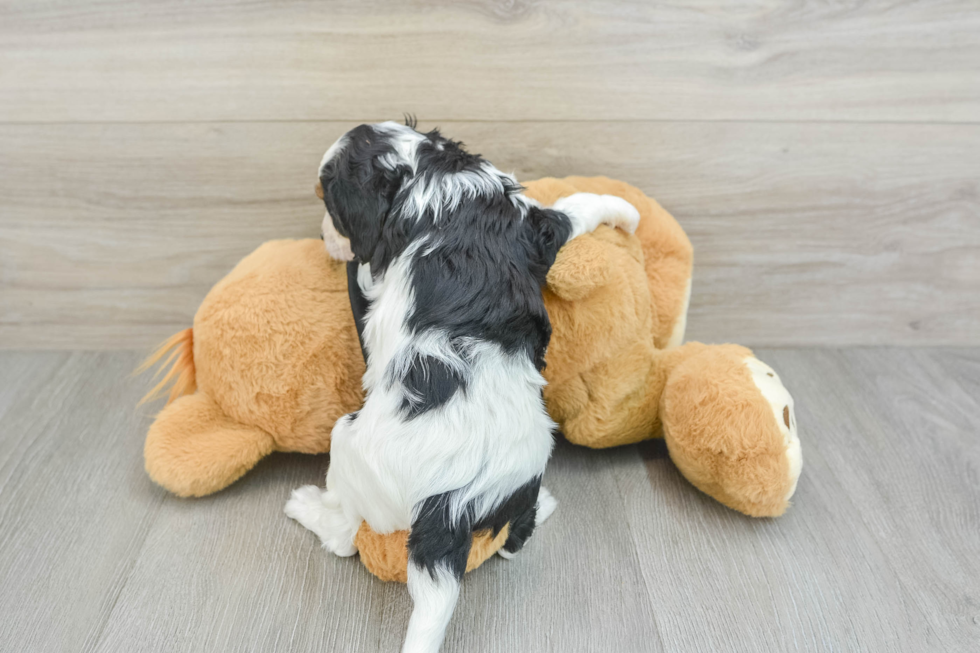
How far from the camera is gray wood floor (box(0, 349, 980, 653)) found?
0.93 m

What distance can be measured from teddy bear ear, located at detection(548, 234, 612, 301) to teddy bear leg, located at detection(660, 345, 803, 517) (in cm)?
25

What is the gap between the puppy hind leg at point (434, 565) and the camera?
2.63ft

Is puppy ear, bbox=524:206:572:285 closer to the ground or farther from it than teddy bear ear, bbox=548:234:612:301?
farther from it

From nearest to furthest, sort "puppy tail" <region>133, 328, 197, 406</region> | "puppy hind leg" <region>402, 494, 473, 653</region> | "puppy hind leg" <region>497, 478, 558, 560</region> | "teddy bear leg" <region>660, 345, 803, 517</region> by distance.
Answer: "puppy hind leg" <region>402, 494, 473, 653</region>
"puppy hind leg" <region>497, 478, 558, 560</region>
"teddy bear leg" <region>660, 345, 803, 517</region>
"puppy tail" <region>133, 328, 197, 406</region>

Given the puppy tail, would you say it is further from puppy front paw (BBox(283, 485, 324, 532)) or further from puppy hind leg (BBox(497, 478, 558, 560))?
puppy hind leg (BBox(497, 478, 558, 560))

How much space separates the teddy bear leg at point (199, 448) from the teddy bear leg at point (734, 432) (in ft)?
2.37

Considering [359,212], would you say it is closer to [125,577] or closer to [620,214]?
[620,214]

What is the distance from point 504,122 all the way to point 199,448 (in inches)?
32.3

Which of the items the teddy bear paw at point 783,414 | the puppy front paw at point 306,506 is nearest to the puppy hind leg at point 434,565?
the puppy front paw at point 306,506

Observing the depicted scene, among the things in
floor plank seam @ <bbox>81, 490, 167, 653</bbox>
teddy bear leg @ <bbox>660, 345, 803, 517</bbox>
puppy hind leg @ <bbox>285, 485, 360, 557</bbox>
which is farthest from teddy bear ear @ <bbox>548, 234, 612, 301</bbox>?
floor plank seam @ <bbox>81, 490, 167, 653</bbox>

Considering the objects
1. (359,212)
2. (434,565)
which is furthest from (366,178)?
(434,565)

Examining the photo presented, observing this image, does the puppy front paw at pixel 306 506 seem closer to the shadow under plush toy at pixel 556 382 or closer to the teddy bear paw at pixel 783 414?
the shadow under plush toy at pixel 556 382

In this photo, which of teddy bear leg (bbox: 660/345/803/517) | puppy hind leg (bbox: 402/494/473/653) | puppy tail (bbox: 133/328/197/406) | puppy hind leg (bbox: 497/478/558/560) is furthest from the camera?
puppy tail (bbox: 133/328/197/406)

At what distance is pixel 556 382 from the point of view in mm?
1118
